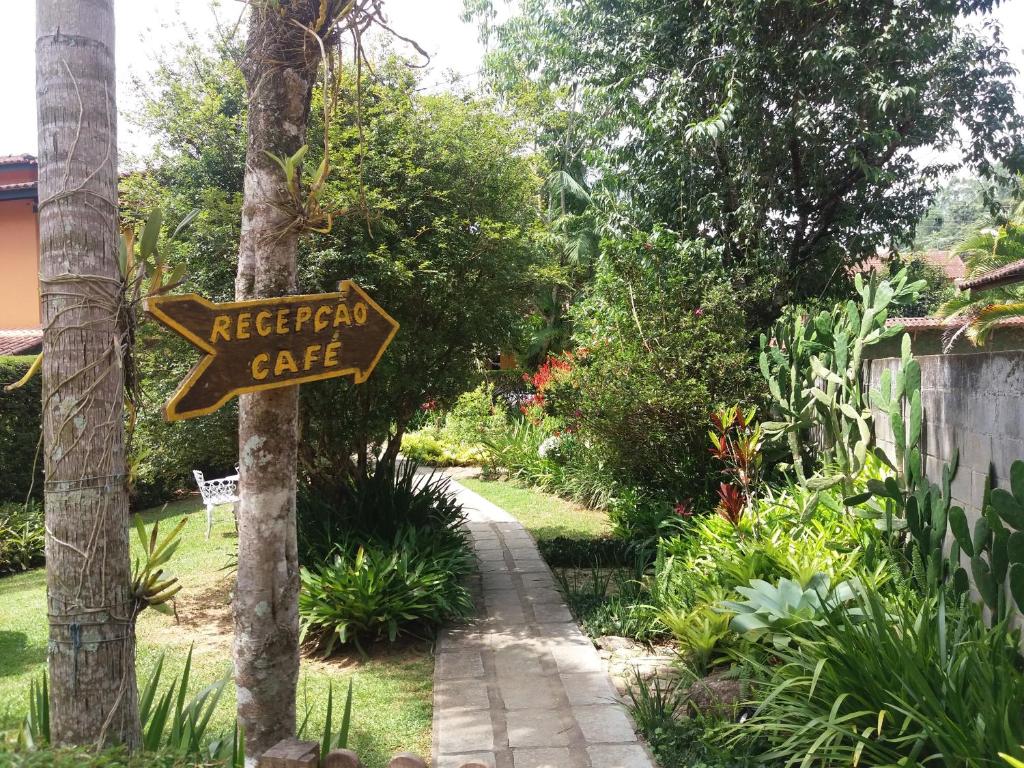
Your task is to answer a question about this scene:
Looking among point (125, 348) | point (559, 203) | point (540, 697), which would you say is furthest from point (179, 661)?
point (559, 203)

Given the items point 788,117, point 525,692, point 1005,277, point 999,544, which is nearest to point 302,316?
point 525,692

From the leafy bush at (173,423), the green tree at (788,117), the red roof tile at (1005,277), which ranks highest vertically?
the green tree at (788,117)

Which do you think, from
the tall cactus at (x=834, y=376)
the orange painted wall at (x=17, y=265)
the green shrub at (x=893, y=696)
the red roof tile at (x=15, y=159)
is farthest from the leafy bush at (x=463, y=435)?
the green shrub at (x=893, y=696)

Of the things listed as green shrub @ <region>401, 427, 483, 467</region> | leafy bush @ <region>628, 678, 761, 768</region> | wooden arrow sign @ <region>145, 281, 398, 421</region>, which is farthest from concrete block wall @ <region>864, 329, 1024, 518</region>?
green shrub @ <region>401, 427, 483, 467</region>

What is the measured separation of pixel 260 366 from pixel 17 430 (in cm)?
989

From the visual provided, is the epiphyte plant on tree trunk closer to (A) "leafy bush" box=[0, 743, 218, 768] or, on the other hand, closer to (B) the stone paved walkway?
(A) "leafy bush" box=[0, 743, 218, 768]

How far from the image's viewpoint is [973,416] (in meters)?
4.43

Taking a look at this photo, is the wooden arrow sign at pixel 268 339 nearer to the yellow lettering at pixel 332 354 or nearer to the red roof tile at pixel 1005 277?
the yellow lettering at pixel 332 354

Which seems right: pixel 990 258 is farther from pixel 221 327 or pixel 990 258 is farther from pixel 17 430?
pixel 17 430

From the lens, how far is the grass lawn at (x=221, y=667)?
4.53m

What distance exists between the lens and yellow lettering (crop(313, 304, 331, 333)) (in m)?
3.07

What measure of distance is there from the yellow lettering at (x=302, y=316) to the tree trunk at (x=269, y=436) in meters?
0.38

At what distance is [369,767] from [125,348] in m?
2.63

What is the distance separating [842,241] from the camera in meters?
9.27
